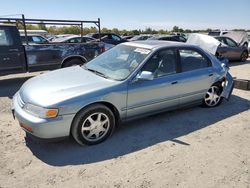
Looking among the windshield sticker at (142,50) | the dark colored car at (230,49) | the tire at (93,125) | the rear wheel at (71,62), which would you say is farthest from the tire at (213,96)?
the dark colored car at (230,49)

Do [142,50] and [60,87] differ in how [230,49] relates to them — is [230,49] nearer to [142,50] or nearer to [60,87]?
[142,50]

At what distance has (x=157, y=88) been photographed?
14.0 feet

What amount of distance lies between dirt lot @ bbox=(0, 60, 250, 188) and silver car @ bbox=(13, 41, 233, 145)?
32 cm

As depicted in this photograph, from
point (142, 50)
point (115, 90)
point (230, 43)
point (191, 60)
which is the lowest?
point (230, 43)

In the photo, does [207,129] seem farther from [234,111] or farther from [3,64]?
[3,64]

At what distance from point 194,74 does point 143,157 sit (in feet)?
7.12

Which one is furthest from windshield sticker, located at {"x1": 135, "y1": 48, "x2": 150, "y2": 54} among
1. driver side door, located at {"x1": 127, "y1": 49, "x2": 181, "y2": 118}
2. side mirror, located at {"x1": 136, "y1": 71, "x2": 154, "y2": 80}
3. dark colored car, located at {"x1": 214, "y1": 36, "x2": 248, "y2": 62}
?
dark colored car, located at {"x1": 214, "y1": 36, "x2": 248, "y2": 62}

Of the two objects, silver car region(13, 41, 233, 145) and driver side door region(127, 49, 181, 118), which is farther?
driver side door region(127, 49, 181, 118)

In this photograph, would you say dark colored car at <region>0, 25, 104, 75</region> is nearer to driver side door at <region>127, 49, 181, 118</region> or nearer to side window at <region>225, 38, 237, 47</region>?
driver side door at <region>127, 49, 181, 118</region>

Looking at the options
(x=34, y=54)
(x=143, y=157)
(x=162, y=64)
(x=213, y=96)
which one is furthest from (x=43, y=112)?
(x=34, y=54)

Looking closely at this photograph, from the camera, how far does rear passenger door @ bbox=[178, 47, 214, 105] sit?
15.4 ft

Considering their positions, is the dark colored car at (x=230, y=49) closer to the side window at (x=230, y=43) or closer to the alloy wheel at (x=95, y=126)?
the side window at (x=230, y=43)

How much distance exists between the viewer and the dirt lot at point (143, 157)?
299 centimetres

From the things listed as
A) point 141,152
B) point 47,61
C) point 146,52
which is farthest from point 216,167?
point 47,61
